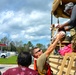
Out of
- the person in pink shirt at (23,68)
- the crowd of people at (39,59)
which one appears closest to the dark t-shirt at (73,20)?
the crowd of people at (39,59)

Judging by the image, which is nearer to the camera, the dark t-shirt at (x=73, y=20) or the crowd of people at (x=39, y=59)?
the crowd of people at (x=39, y=59)

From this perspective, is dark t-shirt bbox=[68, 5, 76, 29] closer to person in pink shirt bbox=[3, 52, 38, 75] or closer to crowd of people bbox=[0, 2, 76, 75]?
crowd of people bbox=[0, 2, 76, 75]

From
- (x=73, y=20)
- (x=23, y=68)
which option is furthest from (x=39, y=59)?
(x=73, y=20)

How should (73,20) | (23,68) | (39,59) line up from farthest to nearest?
(73,20) < (39,59) < (23,68)

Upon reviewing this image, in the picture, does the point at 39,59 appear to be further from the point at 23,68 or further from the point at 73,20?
the point at 73,20

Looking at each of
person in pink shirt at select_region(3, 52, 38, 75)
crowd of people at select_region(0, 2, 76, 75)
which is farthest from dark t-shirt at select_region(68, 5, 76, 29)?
person in pink shirt at select_region(3, 52, 38, 75)

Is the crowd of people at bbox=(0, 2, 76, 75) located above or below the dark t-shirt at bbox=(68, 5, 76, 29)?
below

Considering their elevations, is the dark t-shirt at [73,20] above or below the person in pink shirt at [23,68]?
above

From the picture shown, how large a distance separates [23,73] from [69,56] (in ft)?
1.65

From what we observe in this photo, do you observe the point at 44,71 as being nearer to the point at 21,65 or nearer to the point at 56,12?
the point at 21,65

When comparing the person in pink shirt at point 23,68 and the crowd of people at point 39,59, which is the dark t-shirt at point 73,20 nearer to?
the crowd of people at point 39,59

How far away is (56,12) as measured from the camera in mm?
5109

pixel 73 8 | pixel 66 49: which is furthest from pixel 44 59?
pixel 73 8

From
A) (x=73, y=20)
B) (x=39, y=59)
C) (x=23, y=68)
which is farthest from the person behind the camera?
(x=73, y=20)
